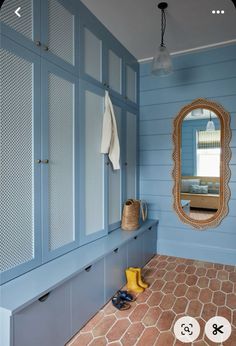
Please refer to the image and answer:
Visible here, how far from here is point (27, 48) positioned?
157cm

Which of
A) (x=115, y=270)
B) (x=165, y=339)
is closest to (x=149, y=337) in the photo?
(x=165, y=339)

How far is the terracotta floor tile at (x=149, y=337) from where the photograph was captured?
5.18 feet

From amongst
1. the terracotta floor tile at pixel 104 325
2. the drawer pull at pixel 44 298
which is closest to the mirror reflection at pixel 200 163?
the terracotta floor tile at pixel 104 325

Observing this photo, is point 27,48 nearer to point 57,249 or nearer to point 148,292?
point 57,249

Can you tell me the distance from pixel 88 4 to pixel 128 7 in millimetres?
340

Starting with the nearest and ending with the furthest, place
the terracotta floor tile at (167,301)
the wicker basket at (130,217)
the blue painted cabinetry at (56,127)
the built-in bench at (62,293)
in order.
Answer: the built-in bench at (62,293)
the blue painted cabinetry at (56,127)
the terracotta floor tile at (167,301)
the wicker basket at (130,217)

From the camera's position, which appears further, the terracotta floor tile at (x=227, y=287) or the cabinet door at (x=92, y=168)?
the terracotta floor tile at (x=227, y=287)

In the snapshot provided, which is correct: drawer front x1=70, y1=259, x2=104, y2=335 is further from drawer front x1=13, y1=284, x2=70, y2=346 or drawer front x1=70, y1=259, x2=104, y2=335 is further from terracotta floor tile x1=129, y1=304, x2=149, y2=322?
terracotta floor tile x1=129, y1=304, x2=149, y2=322

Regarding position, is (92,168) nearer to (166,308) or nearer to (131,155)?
(131,155)

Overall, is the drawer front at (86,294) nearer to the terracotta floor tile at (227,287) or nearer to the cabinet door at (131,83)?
the terracotta floor tile at (227,287)

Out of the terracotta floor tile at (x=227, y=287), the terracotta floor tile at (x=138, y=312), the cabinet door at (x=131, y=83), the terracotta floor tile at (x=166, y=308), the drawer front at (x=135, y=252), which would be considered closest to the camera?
the terracotta floor tile at (x=166, y=308)

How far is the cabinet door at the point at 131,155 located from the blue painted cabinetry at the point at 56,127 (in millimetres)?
338

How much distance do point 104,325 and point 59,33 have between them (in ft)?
7.11

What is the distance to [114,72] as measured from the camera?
2.63 metres
